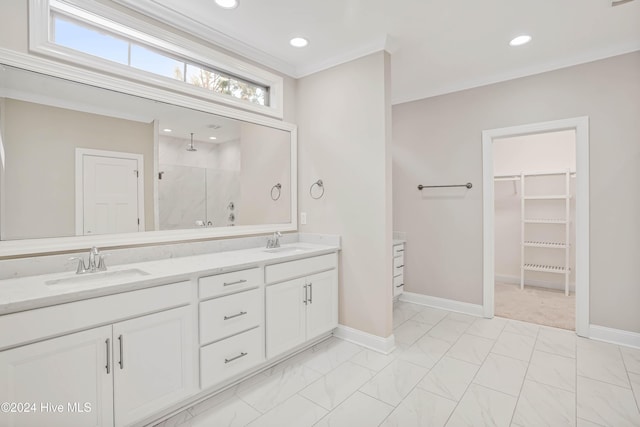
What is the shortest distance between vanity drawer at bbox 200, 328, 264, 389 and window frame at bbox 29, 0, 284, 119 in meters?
1.86

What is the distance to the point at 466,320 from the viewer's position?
3381 millimetres

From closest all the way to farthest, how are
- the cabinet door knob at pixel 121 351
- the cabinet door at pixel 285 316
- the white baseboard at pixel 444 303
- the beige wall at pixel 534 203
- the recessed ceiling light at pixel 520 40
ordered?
the cabinet door knob at pixel 121 351, the cabinet door at pixel 285 316, the recessed ceiling light at pixel 520 40, the white baseboard at pixel 444 303, the beige wall at pixel 534 203

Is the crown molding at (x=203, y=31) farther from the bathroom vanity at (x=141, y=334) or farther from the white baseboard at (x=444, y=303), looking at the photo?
the white baseboard at (x=444, y=303)

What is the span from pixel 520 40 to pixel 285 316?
302 cm

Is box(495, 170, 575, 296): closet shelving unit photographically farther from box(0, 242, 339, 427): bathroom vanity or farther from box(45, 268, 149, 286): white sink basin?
box(45, 268, 149, 286): white sink basin

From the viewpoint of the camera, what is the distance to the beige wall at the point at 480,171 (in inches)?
108

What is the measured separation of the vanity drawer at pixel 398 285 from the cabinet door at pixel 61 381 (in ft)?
9.50

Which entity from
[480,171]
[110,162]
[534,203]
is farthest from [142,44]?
[534,203]

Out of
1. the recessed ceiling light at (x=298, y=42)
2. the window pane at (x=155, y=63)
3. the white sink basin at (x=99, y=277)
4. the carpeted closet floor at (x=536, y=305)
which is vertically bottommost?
the carpeted closet floor at (x=536, y=305)

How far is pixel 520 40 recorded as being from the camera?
2637mm

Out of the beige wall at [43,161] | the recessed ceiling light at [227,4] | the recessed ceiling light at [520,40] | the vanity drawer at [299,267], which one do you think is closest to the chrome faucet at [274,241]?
the vanity drawer at [299,267]

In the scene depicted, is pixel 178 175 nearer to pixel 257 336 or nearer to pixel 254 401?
pixel 257 336

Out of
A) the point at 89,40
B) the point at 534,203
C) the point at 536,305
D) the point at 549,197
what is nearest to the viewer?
the point at 89,40

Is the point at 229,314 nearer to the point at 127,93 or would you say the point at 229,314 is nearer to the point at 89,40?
the point at 127,93
